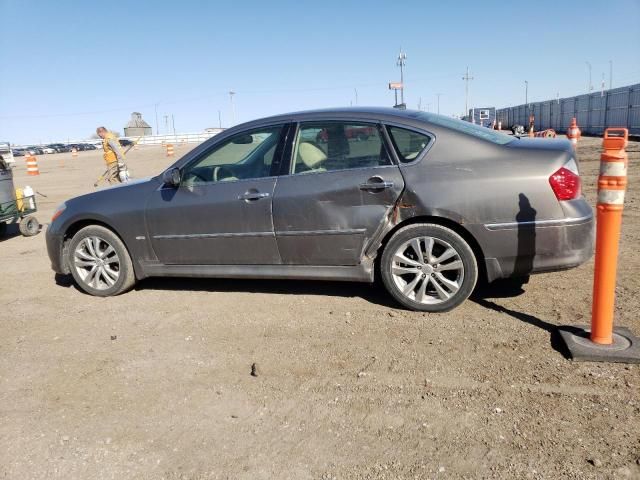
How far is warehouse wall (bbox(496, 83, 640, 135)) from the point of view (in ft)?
90.9

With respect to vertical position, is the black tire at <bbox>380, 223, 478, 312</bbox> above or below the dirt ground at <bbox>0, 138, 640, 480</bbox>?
above

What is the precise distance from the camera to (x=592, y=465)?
2434 mm

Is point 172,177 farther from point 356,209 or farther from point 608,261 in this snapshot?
point 608,261

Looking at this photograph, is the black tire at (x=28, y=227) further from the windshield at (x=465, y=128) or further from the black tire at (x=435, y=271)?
the windshield at (x=465, y=128)

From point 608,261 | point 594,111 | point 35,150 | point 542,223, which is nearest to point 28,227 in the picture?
point 542,223

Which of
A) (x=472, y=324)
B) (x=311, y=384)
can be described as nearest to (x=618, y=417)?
(x=472, y=324)

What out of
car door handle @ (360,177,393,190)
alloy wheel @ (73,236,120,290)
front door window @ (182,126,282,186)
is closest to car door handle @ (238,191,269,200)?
front door window @ (182,126,282,186)

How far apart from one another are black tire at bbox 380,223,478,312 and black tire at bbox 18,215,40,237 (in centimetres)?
719

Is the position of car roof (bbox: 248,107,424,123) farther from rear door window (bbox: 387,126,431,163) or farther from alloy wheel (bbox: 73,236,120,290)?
alloy wheel (bbox: 73,236,120,290)

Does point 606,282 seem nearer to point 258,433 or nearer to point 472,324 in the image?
point 472,324

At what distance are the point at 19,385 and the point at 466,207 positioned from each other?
3312 millimetres

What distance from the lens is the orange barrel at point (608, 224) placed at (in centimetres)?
325

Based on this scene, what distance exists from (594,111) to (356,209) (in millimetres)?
33707

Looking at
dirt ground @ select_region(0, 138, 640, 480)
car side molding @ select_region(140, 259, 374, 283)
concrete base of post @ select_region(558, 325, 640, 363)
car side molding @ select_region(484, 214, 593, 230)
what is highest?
car side molding @ select_region(484, 214, 593, 230)
